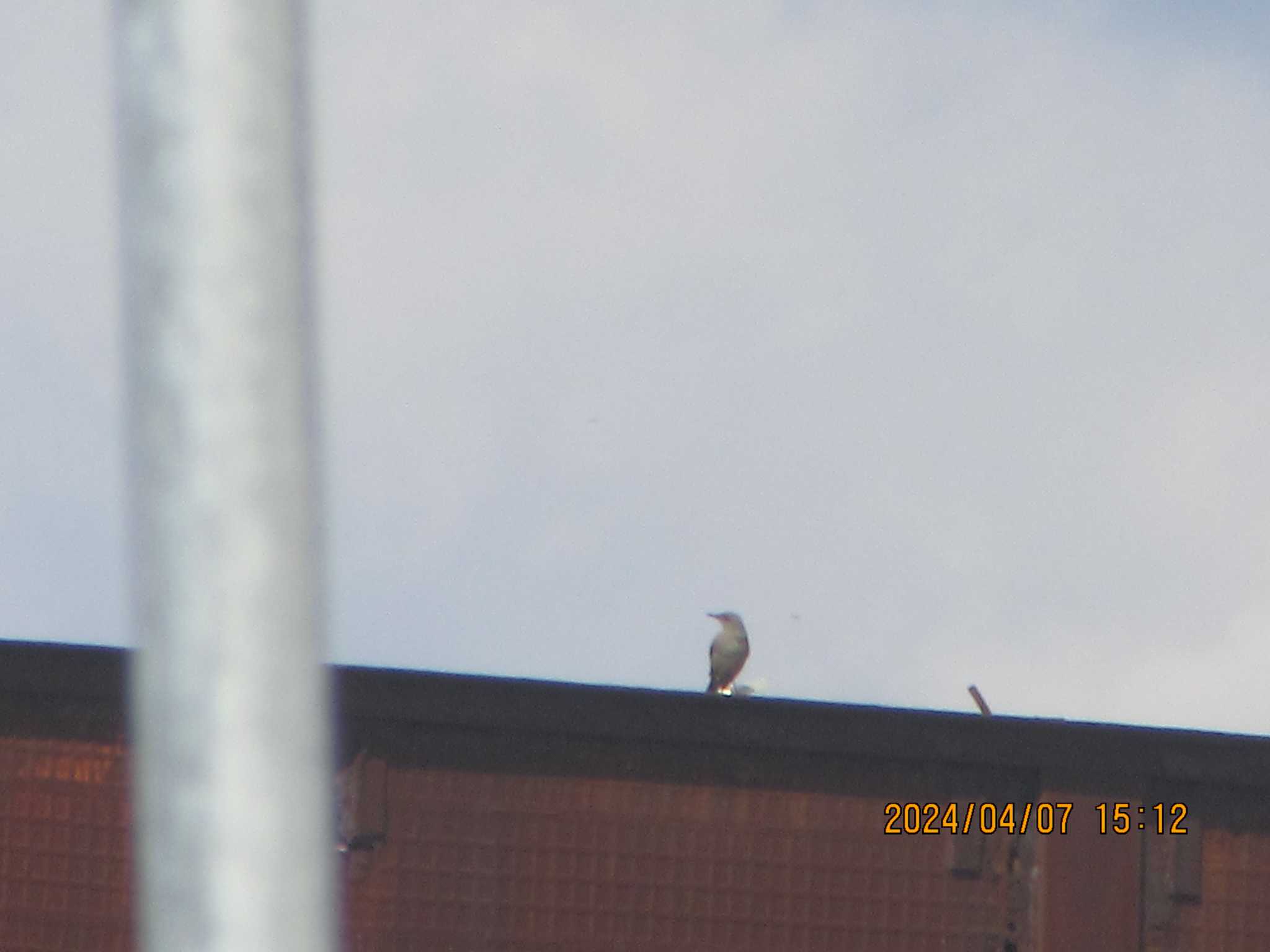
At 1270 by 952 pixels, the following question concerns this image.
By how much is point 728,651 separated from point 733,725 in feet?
27.3

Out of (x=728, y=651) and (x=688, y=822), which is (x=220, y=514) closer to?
(x=688, y=822)

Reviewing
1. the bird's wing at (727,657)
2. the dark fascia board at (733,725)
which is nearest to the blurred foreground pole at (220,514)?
the dark fascia board at (733,725)

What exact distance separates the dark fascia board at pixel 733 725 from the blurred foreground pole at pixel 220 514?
392cm

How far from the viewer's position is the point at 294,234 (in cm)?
121

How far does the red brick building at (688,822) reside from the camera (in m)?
5.05

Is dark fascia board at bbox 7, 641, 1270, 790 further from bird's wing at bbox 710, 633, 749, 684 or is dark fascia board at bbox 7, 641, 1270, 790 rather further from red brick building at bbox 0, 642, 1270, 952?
bird's wing at bbox 710, 633, 749, 684

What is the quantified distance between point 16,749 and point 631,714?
70.3 inches

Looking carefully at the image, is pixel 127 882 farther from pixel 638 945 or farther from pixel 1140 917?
pixel 1140 917

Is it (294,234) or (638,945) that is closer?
(294,234)

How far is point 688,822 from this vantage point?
518 cm

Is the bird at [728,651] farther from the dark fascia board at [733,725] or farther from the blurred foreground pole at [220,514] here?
the blurred foreground pole at [220,514]

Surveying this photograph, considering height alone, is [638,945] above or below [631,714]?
below

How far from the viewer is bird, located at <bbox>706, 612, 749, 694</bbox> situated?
1337 centimetres

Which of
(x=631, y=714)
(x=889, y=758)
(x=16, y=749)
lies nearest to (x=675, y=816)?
(x=631, y=714)
